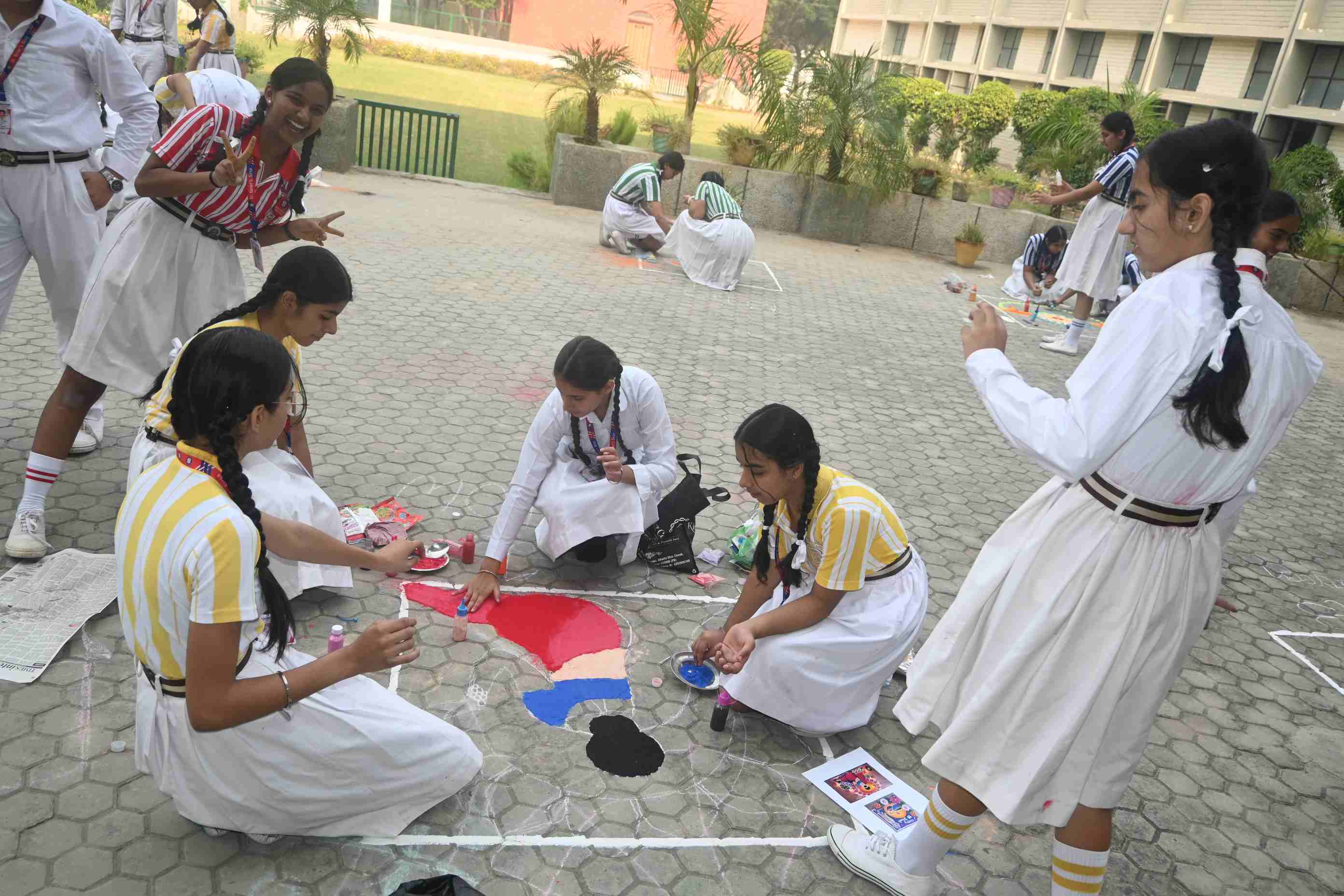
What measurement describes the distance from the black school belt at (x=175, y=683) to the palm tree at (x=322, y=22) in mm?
12346

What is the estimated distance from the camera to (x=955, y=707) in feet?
8.50

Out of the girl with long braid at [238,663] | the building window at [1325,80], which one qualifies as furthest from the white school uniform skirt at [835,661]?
the building window at [1325,80]

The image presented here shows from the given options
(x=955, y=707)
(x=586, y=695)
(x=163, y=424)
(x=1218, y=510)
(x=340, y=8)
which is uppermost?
(x=340, y=8)

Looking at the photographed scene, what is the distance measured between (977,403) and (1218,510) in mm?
5797

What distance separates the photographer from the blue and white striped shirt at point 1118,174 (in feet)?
28.4

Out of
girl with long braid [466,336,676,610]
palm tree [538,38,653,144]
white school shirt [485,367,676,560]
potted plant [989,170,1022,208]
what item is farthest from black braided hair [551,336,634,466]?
potted plant [989,170,1022,208]

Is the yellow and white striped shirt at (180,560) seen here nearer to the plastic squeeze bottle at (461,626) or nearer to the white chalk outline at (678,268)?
the plastic squeeze bottle at (461,626)

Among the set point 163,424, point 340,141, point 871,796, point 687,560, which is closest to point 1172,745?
point 871,796

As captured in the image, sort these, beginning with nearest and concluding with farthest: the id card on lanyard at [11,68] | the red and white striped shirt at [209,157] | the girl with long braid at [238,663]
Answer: the girl with long braid at [238,663], the red and white striped shirt at [209,157], the id card on lanyard at [11,68]

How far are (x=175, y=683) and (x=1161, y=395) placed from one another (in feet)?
7.76

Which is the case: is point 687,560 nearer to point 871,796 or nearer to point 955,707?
point 871,796

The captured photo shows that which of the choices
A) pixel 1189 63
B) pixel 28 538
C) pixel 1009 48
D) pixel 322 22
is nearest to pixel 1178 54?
pixel 1189 63

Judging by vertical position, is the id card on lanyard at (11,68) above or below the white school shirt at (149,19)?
below

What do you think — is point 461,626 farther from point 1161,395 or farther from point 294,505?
point 1161,395
